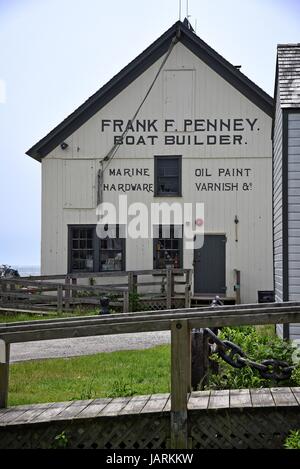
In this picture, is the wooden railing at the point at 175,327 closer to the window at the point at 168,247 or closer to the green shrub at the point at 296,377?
the green shrub at the point at 296,377

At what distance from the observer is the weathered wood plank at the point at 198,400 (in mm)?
5586

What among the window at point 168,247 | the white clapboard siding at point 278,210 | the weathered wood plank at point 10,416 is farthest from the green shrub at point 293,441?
the window at point 168,247

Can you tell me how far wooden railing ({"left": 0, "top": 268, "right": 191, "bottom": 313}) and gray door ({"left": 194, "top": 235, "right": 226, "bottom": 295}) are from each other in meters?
0.61

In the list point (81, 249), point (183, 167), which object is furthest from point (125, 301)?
point (183, 167)

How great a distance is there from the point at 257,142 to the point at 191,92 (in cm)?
271

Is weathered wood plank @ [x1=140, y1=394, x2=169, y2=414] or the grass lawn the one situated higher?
weathered wood plank @ [x1=140, y1=394, x2=169, y2=414]

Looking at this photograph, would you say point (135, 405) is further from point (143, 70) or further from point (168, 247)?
point (143, 70)

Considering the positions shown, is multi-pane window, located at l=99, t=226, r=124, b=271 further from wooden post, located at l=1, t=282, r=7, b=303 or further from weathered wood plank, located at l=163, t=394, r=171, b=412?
weathered wood plank, located at l=163, t=394, r=171, b=412

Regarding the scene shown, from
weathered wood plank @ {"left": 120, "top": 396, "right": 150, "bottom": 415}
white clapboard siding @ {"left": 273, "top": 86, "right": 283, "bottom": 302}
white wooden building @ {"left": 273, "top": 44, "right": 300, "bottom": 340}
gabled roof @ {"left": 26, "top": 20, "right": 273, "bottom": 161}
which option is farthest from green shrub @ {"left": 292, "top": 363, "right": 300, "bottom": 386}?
gabled roof @ {"left": 26, "top": 20, "right": 273, "bottom": 161}

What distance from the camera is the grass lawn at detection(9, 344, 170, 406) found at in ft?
25.6

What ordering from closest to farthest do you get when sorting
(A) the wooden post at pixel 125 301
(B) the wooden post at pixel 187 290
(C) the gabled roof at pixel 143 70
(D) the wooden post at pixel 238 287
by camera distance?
1. (A) the wooden post at pixel 125 301
2. (B) the wooden post at pixel 187 290
3. (D) the wooden post at pixel 238 287
4. (C) the gabled roof at pixel 143 70

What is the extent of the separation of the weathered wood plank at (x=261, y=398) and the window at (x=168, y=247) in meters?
14.9

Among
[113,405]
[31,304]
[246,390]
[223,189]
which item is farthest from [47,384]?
[223,189]

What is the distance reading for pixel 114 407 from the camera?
19.3 ft
